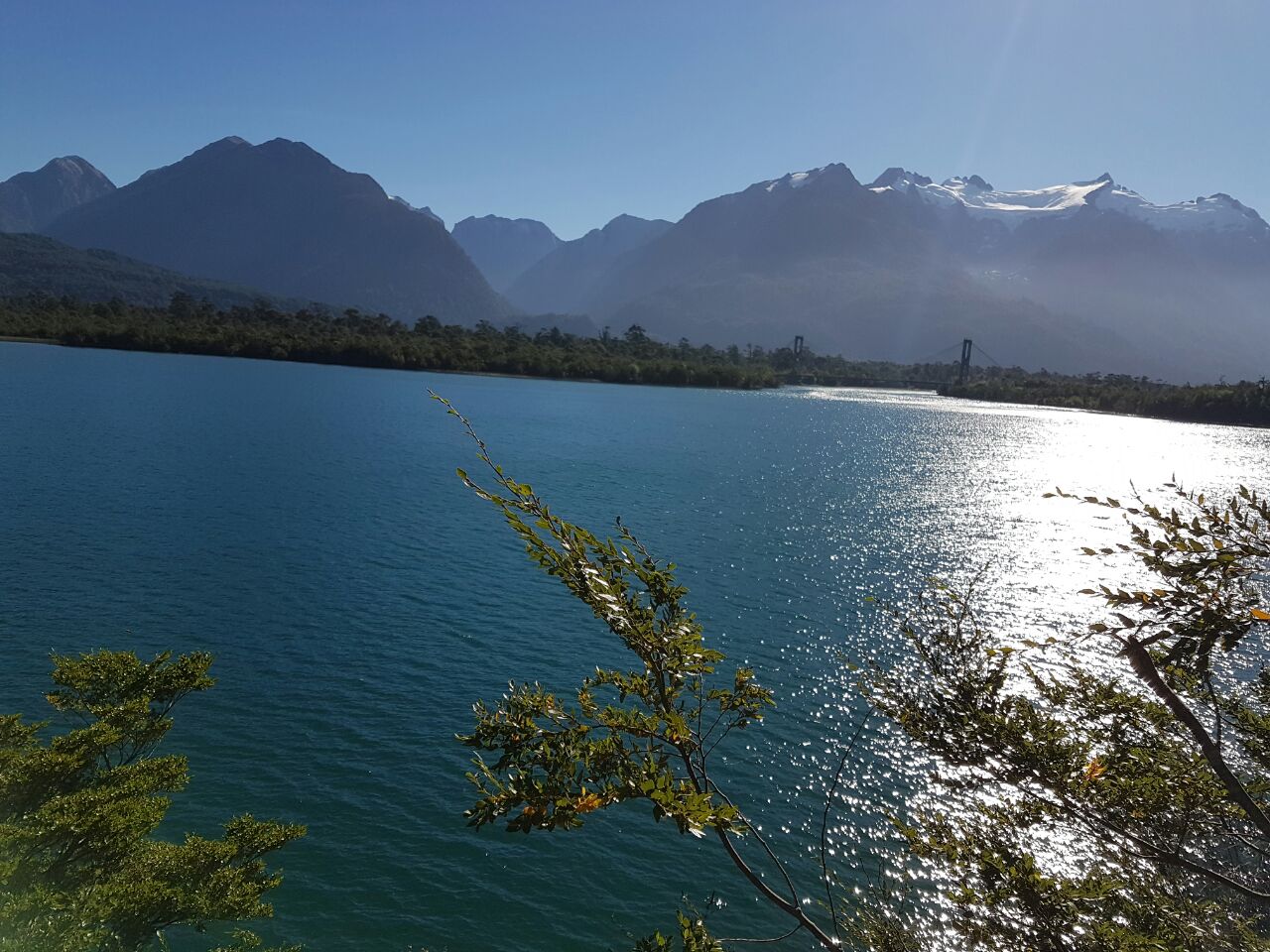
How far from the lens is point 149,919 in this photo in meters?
8.44

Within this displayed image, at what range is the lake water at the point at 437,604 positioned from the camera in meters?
12.0

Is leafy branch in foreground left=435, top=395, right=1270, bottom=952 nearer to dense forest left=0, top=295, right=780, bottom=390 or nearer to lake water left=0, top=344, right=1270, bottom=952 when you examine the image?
lake water left=0, top=344, right=1270, bottom=952

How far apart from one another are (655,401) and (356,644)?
92492mm

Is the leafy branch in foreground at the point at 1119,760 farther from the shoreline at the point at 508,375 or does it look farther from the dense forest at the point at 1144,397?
the dense forest at the point at 1144,397

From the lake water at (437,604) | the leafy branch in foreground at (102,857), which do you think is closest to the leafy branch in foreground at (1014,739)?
the leafy branch in foreground at (102,857)

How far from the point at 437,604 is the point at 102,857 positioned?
1401 centimetres

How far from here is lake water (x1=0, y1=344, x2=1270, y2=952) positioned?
471 inches

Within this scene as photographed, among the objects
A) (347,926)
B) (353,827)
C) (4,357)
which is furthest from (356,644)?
(4,357)

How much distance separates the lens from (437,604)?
22625 millimetres

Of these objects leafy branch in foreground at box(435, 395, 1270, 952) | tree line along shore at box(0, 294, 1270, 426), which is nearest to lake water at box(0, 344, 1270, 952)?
leafy branch in foreground at box(435, 395, 1270, 952)

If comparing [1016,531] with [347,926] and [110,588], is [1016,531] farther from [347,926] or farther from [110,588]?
[110,588]

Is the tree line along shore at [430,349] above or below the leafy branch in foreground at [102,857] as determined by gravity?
above

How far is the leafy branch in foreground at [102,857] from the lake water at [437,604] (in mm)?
1914

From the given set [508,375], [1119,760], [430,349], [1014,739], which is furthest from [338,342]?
[1119,760]
